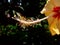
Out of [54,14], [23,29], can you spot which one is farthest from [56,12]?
[23,29]

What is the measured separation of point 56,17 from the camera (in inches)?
24.6

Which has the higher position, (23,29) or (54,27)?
(54,27)

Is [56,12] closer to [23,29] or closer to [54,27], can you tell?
[54,27]

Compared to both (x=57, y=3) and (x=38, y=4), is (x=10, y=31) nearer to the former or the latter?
(x=38, y=4)

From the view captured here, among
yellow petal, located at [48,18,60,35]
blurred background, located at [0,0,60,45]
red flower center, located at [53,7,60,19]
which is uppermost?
red flower center, located at [53,7,60,19]

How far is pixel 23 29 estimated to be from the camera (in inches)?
131

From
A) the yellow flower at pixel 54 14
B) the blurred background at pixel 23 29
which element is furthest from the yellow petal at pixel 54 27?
the blurred background at pixel 23 29

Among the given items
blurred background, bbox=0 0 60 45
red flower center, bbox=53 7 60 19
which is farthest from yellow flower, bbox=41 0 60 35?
blurred background, bbox=0 0 60 45

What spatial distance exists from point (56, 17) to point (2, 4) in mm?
3408

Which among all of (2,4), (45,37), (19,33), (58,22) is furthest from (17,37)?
(58,22)

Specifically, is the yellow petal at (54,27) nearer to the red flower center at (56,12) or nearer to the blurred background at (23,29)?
the red flower center at (56,12)

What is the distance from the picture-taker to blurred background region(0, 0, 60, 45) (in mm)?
3352

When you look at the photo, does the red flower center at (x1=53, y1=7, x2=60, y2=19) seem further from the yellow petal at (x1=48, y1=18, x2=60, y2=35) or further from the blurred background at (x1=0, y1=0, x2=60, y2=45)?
the blurred background at (x1=0, y1=0, x2=60, y2=45)

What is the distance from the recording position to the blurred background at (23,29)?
335 cm
